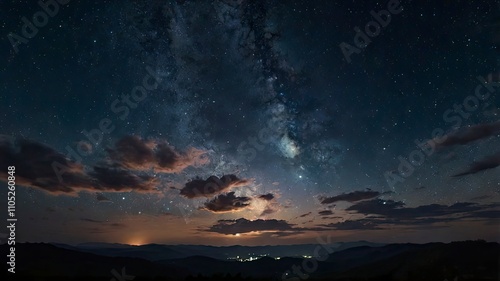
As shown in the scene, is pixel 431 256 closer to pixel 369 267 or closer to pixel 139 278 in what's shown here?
pixel 369 267

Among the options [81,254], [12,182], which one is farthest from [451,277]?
[81,254]

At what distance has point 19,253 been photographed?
13988 cm

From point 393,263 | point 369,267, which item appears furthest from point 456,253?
point 369,267

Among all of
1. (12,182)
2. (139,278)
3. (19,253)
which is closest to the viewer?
(12,182)

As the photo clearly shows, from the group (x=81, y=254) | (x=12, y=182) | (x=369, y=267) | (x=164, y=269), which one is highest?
(x=12, y=182)

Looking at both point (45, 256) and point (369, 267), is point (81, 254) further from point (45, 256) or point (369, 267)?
point (369, 267)

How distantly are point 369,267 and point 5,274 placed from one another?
568ft

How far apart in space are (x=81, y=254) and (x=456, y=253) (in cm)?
18056

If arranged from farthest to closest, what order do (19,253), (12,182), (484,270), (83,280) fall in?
(19,253), (484,270), (83,280), (12,182)

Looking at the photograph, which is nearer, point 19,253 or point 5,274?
point 5,274

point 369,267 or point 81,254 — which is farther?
point 369,267

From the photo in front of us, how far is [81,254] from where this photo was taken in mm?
149500

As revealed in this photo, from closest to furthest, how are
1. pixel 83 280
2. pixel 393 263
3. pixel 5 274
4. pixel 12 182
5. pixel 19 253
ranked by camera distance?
1. pixel 12 182
2. pixel 5 274
3. pixel 83 280
4. pixel 19 253
5. pixel 393 263

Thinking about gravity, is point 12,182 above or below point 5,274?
above
